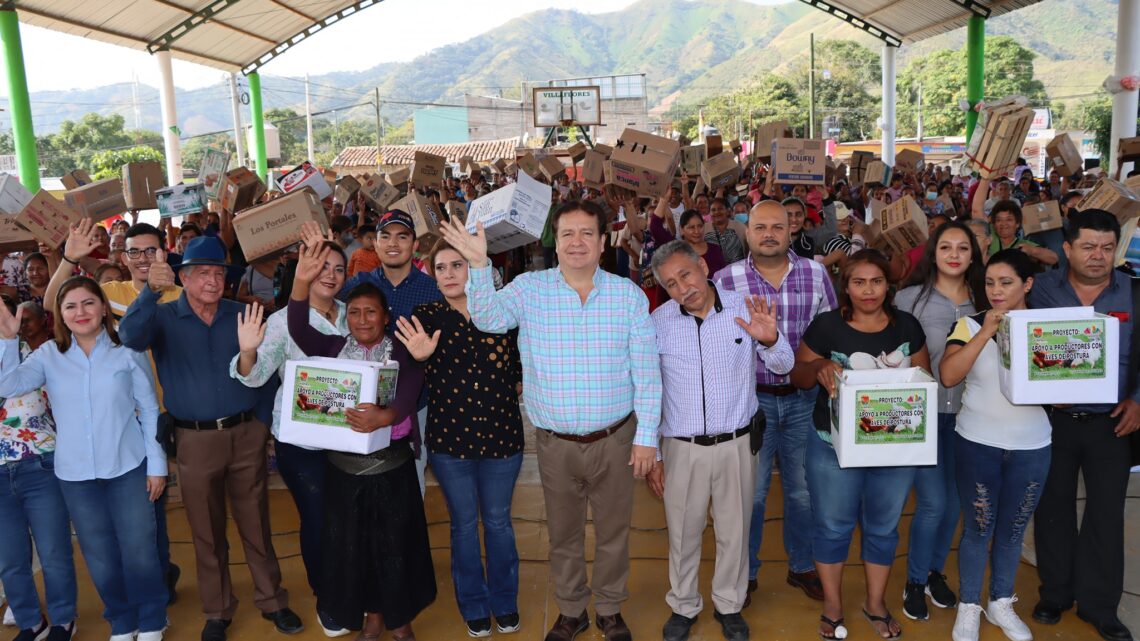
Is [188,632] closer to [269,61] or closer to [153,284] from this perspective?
[153,284]

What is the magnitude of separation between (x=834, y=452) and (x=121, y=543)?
8.52 ft

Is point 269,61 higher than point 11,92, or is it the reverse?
point 269,61

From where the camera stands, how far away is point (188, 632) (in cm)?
318

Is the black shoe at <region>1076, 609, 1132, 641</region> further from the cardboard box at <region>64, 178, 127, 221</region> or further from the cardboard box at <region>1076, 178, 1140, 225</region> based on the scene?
the cardboard box at <region>64, 178, 127, 221</region>

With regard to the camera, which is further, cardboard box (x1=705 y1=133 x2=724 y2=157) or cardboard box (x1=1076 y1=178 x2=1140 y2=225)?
cardboard box (x1=705 y1=133 x2=724 y2=157)

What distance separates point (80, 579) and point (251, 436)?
4.57ft

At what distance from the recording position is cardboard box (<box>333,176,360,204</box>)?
8.59m

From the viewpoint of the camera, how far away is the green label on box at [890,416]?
8.50 ft

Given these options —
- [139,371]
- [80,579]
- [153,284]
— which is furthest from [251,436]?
[80,579]

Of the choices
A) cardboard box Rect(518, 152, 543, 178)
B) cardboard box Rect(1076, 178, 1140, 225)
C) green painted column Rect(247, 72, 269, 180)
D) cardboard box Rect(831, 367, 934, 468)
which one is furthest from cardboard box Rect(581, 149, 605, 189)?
green painted column Rect(247, 72, 269, 180)

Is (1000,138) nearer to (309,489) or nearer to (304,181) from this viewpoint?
(304,181)

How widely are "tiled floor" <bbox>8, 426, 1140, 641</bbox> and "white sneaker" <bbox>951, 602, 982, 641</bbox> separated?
7cm

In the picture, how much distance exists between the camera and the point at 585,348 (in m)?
2.73

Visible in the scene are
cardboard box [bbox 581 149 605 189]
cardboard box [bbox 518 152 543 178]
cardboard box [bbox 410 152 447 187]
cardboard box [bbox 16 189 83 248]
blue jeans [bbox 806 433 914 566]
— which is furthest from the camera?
cardboard box [bbox 518 152 543 178]
